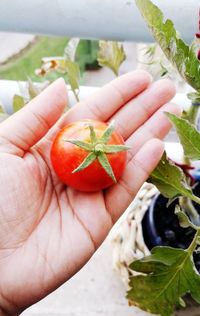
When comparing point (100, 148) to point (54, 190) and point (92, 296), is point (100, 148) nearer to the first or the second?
point (54, 190)

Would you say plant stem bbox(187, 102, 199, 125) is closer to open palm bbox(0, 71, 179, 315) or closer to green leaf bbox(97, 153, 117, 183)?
open palm bbox(0, 71, 179, 315)

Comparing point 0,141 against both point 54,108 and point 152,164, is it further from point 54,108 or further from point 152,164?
point 152,164

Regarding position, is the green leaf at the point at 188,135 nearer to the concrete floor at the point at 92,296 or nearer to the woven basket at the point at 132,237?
the woven basket at the point at 132,237

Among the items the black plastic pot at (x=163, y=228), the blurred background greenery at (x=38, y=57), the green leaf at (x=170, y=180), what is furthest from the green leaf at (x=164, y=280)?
the blurred background greenery at (x=38, y=57)

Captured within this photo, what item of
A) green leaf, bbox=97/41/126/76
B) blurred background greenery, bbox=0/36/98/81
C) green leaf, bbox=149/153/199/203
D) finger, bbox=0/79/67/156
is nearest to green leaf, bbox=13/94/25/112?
finger, bbox=0/79/67/156

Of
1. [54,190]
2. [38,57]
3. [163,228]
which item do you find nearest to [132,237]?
[163,228]
